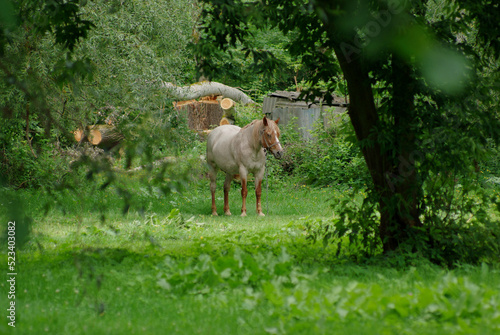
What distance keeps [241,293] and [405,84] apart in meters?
2.80

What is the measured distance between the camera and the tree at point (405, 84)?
5676 mm

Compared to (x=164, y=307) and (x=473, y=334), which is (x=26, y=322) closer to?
(x=164, y=307)

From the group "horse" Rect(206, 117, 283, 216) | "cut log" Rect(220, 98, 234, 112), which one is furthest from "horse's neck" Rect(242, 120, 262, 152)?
"cut log" Rect(220, 98, 234, 112)

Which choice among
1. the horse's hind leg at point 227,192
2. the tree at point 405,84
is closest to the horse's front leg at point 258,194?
the horse's hind leg at point 227,192

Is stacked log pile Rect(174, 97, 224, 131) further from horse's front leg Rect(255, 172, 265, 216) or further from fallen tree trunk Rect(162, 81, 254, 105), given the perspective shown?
horse's front leg Rect(255, 172, 265, 216)

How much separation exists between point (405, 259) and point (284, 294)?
93.0 inches

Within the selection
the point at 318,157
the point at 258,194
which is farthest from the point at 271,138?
the point at 318,157

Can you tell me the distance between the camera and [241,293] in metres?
4.77

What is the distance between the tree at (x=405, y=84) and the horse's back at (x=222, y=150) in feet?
23.5

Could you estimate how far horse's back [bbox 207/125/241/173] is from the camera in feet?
46.1

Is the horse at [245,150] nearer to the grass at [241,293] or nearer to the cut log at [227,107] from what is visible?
the grass at [241,293]

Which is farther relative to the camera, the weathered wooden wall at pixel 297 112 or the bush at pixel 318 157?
the weathered wooden wall at pixel 297 112

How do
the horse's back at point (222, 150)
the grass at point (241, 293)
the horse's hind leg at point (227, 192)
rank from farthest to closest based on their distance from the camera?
the horse's back at point (222, 150) < the horse's hind leg at point (227, 192) < the grass at point (241, 293)

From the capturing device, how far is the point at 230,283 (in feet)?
16.4
